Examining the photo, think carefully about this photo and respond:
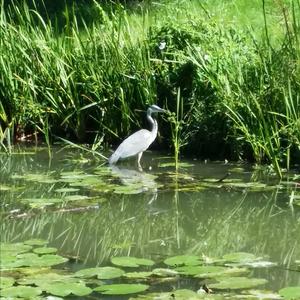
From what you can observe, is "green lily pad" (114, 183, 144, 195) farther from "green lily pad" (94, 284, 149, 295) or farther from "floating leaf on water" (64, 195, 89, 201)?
"green lily pad" (94, 284, 149, 295)

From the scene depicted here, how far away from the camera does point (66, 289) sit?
441cm

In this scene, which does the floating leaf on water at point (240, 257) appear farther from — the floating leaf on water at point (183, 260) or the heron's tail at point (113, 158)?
the heron's tail at point (113, 158)

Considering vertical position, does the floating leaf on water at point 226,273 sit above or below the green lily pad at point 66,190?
below

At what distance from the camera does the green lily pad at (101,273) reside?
185 inches

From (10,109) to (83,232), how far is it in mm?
3633

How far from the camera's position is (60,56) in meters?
9.22

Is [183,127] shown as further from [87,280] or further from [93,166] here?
[87,280]

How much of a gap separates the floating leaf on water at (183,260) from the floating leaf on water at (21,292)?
34.2 inches

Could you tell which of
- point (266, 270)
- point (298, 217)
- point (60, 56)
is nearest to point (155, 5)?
point (60, 56)

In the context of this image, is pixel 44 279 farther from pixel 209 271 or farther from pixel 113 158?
pixel 113 158

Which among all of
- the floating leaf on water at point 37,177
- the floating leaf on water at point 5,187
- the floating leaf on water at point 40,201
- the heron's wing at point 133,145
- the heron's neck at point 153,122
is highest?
the heron's neck at point 153,122

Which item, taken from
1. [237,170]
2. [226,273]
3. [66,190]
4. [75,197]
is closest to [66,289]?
[226,273]

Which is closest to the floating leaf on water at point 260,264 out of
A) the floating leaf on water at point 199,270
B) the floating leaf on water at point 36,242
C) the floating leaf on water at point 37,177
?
the floating leaf on water at point 199,270

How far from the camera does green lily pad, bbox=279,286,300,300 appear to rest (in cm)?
438
